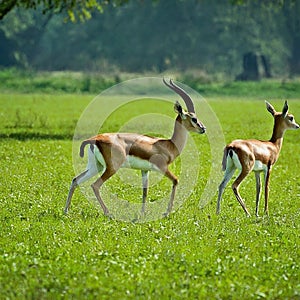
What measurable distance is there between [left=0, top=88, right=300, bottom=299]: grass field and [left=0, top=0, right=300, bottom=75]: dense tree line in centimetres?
6037

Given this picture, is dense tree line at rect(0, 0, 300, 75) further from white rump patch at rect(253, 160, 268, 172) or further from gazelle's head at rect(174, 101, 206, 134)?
white rump patch at rect(253, 160, 268, 172)

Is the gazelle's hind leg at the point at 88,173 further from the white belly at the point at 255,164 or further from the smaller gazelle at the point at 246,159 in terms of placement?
the white belly at the point at 255,164

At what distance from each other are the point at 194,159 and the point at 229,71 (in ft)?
201

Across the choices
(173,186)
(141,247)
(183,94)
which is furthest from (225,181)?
(141,247)

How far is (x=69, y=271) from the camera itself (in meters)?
8.31

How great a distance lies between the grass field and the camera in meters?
7.97

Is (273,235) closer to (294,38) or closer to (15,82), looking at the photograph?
(15,82)

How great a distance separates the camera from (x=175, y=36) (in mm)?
76062

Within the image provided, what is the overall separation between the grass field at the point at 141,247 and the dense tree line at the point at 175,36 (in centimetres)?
6037

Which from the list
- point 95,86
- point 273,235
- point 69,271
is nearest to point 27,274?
point 69,271

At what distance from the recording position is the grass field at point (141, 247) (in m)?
7.97

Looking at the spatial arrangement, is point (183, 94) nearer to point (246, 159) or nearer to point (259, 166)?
point (246, 159)

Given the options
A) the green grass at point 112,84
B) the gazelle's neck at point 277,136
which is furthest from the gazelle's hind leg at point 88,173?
the green grass at point 112,84

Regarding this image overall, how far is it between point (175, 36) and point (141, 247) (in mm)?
67433
